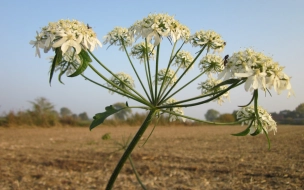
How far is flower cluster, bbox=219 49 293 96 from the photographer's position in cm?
213

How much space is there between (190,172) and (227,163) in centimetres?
138

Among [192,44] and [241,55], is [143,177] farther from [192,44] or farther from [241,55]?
[241,55]

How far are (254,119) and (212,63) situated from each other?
1048mm

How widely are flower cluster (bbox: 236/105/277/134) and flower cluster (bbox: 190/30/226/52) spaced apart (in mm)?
833

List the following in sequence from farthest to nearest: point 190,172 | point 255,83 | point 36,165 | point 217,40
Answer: point 36,165 < point 190,172 < point 217,40 < point 255,83

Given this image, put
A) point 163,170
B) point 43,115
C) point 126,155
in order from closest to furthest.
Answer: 1. point 126,155
2. point 163,170
3. point 43,115

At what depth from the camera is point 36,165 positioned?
9.33 metres

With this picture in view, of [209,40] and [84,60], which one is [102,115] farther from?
[209,40]

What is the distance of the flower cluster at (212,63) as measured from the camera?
3.94m

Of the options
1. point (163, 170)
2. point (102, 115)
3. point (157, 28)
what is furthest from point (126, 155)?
point (163, 170)

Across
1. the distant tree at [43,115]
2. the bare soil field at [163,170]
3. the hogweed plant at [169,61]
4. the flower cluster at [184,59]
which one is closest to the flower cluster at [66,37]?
the hogweed plant at [169,61]

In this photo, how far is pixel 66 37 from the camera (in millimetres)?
2389

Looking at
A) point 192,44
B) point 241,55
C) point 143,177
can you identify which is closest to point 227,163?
point 143,177

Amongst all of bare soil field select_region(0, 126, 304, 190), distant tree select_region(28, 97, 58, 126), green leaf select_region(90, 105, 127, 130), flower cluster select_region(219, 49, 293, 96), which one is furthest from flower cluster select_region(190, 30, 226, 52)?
distant tree select_region(28, 97, 58, 126)
